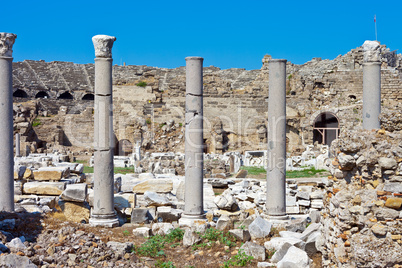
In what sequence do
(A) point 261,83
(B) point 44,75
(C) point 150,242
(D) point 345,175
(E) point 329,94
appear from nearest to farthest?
(D) point 345,175 → (C) point 150,242 → (E) point 329,94 → (A) point 261,83 → (B) point 44,75

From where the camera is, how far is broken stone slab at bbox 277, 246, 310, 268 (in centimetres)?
670

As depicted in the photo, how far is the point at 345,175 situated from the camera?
6797 millimetres

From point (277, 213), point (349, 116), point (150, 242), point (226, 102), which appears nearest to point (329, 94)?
point (349, 116)

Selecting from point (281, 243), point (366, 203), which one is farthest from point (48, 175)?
point (366, 203)

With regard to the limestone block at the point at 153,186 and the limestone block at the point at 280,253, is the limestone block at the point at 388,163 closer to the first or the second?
the limestone block at the point at 280,253

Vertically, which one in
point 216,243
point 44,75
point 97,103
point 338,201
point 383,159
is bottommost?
point 216,243

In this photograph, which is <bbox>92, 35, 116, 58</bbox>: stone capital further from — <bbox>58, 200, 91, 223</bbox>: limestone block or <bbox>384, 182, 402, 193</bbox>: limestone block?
<bbox>384, 182, 402, 193</bbox>: limestone block

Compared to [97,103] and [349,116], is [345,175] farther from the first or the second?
[349,116]

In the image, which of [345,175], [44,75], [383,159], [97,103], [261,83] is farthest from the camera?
[44,75]

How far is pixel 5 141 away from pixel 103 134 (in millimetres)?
1868

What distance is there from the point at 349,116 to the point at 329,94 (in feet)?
12.1

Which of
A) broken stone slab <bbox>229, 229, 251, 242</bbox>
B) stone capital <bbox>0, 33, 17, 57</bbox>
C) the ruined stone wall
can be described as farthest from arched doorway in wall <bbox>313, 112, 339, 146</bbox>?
stone capital <bbox>0, 33, 17, 57</bbox>

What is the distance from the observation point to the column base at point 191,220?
9609 millimetres

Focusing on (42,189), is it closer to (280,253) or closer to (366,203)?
(280,253)
